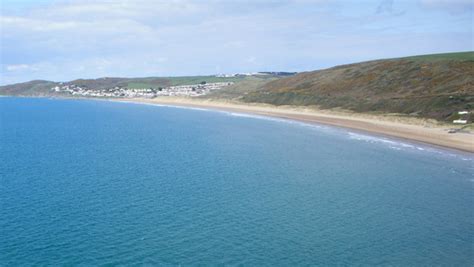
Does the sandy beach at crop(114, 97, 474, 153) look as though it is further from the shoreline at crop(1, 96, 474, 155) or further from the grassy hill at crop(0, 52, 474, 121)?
the grassy hill at crop(0, 52, 474, 121)

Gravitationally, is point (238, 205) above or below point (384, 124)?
below

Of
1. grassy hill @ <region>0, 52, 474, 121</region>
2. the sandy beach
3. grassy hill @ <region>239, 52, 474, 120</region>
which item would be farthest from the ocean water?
grassy hill @ <region>239, 52, 474, 120</region>

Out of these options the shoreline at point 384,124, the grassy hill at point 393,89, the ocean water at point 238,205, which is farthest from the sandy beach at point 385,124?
the ocean water at point 238,205

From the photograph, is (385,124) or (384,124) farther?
(384,124)

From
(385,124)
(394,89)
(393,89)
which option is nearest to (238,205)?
(385,124)

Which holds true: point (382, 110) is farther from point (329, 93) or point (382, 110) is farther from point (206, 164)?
point (206, 164)

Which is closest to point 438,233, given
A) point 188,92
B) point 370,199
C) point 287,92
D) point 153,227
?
point 370,199

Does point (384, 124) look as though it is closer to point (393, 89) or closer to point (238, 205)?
point (393, 89)
